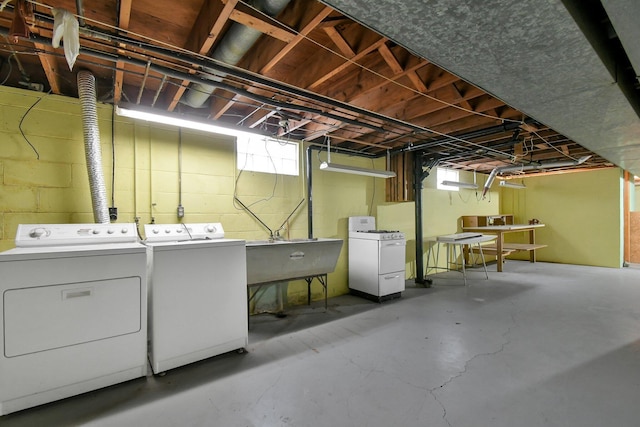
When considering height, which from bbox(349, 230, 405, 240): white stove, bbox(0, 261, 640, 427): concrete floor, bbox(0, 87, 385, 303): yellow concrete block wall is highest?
bbox(0, 87, 385, 303): yellow concrete block wall

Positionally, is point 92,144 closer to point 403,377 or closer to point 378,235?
point 403,377

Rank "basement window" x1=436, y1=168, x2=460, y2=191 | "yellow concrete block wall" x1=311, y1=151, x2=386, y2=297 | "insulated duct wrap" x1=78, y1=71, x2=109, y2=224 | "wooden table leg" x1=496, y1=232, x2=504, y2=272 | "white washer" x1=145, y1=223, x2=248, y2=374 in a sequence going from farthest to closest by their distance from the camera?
"basement window" x1=436, y1=168, x2=460, y2=191, "wooden table leg" x1=496, y1=232, x2=504, y2=272, "yellow concrete block wall" x1=311, y1=151, x2=386, y2=297, "insulated duct wrap" x1=78, y1=71, x2=109, y2=224, "white washer" x1=145, y1=223, x2=248, y2=374

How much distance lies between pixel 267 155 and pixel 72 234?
2.30 meters

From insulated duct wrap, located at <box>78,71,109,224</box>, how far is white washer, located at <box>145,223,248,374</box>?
421 mm

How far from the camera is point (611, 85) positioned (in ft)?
6.46

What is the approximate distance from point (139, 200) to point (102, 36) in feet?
5.26

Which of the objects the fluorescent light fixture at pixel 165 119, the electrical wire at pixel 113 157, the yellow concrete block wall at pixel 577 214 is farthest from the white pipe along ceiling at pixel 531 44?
the yellow concrete block wall at pixel 577 214

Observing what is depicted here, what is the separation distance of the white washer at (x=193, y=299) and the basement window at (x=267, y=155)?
1.41 m

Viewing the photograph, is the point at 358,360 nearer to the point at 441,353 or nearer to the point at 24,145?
the point at 441,353

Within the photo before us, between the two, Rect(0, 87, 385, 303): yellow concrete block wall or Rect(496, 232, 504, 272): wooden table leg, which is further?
Rect(496, 232, 504, 272): wooden table leg

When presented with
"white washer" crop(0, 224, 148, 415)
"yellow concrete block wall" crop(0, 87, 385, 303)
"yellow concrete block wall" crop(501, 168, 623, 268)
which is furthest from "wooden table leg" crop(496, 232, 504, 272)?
"white washer" crop(0, 224, 148, 415)

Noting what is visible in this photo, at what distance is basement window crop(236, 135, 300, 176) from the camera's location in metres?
3.63

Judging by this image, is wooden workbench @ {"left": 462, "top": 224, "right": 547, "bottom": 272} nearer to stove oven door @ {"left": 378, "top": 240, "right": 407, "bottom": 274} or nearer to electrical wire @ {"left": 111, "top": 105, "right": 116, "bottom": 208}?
stove oven door @ {"left": 378, "top": 240, "right": 407, "bottom": 274}

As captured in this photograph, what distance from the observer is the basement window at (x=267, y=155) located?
3.63m
